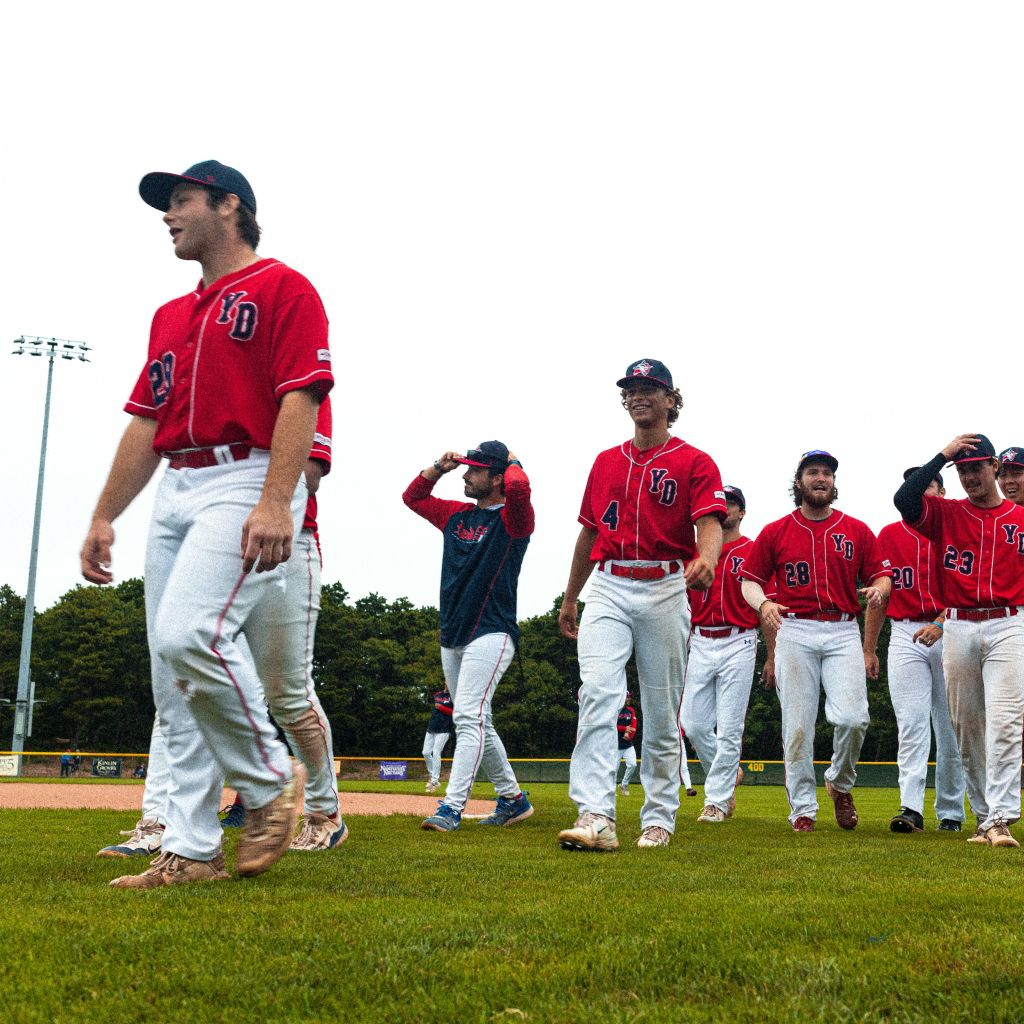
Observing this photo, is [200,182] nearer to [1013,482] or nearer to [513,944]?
[513,944]

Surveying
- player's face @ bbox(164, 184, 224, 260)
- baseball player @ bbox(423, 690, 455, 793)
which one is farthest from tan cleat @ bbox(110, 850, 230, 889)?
baseball player @ bbox(423, 690, 455, 793)

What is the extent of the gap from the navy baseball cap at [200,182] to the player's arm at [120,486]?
882 mm

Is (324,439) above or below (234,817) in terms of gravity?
above

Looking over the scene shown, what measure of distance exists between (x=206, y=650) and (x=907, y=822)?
6.53m

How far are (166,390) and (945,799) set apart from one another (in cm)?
742

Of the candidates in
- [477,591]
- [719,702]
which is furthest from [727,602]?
[477,591]

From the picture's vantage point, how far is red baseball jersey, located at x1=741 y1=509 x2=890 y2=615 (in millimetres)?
9273

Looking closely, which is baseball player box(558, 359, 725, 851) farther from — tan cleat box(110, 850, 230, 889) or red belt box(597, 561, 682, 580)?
tan cleat box(110, 850, 230, 889)

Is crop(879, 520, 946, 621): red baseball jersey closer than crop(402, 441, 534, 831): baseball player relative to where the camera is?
No

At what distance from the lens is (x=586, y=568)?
7336mm

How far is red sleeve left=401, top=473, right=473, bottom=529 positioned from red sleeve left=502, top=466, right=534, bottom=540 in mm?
716

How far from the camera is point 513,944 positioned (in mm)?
3066

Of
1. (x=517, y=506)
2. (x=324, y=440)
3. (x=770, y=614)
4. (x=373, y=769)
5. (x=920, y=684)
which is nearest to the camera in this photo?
(x=324, y=440)

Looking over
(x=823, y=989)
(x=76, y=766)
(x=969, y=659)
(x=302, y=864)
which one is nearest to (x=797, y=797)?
Result: (x=969, y=659)
